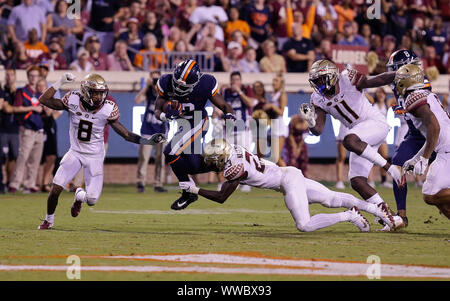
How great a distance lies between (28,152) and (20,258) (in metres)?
7.56

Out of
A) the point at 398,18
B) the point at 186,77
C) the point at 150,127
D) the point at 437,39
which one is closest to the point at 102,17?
the point at 150,127

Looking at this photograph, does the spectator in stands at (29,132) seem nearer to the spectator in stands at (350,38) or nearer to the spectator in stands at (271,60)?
the spectator in stands at (271,60)

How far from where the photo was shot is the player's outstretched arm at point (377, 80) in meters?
9.65

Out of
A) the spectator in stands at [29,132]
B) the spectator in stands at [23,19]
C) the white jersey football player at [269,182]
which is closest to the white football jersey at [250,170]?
the white jersey football player at [269,182]

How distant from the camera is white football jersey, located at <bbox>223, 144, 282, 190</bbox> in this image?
8844mm

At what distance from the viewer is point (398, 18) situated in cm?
2030

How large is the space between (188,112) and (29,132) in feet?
16.4

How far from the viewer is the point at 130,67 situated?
16906 millimetres

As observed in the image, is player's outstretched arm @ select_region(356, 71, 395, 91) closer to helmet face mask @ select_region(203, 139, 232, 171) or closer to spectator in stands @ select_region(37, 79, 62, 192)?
helmet face mask @ select_region(203, 139, 232, 171)

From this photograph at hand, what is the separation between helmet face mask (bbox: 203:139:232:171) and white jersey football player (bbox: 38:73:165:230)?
44.8 inches

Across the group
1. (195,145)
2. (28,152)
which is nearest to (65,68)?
(28,152)

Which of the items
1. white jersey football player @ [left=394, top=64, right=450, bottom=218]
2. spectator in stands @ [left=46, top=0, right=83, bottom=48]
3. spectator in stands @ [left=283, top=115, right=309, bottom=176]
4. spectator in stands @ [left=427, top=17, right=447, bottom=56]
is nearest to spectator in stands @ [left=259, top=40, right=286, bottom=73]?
spectator in stands @ [left=283, top=115, right=309, bottom=176]

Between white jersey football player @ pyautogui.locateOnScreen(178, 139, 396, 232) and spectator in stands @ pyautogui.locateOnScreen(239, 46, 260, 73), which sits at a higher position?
spectator in stands @ pyautogui.locateOnScreen(239, 46, 260, 73)

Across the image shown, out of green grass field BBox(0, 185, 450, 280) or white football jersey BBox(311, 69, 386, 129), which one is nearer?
green grass field BBox(0, 185, 450, 280)
